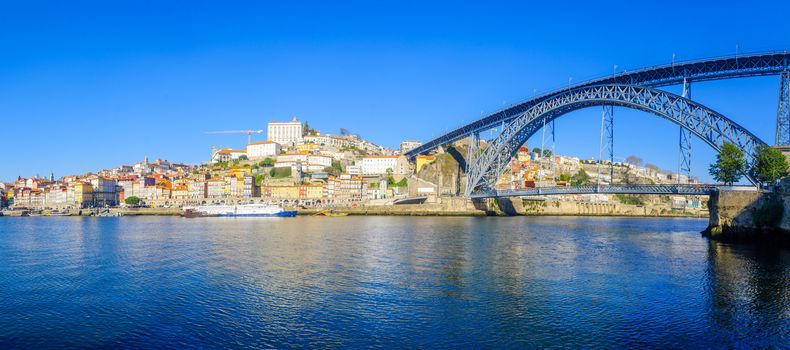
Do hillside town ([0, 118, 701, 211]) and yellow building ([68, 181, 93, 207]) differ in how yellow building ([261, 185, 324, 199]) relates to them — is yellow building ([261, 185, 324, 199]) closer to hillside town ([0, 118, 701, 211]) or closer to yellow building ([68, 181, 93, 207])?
hillside town ([0, 118, 701, 211])

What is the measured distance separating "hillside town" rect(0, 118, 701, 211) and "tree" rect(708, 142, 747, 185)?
3211 centimetres

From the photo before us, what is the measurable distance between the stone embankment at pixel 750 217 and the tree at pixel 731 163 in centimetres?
229

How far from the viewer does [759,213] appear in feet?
80.1

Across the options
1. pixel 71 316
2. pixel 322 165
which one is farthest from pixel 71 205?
pixel 71 316

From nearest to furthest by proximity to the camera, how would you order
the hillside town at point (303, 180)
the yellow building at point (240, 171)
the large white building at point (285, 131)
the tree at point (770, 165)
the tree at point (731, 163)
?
the tree at point (770, 165) → the tree at point (731, 163) → the hillside town at point (303, 180) → the yellow building at point (240, 171) → the large white building at point (285, 131)

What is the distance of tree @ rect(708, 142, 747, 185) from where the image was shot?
2903cm

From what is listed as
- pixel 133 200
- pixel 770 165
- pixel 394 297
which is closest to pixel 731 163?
pixel 770 165

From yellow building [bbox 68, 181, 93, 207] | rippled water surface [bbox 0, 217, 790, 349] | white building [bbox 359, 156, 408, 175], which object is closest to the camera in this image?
rippled water surface [bbox 0, 217, 790, 349]

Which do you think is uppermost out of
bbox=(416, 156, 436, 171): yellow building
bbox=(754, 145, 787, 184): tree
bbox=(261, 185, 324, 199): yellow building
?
bbox=(416, 156, 436, 171): yellow building

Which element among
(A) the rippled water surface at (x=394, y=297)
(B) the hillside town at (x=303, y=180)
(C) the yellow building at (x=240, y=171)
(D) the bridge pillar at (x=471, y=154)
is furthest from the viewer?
(C) the yellow building at (x=240, y=171)

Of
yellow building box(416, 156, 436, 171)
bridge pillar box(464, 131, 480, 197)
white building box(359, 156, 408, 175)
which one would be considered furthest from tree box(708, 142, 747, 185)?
white building box(359, 156, 408, 175)

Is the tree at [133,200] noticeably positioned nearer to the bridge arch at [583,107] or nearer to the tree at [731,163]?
the bridge arch at [583,107]

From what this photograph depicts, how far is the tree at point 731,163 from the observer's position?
29.0 m

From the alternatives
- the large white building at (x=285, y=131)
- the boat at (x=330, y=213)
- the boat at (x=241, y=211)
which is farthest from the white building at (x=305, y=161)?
the boat at (x=241, y=211)
